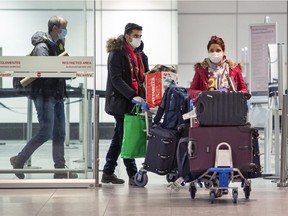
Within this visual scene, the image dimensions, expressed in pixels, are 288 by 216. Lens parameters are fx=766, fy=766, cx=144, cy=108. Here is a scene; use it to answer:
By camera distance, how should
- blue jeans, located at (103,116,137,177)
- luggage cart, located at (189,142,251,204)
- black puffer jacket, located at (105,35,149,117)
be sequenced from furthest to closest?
blue jeans, located at (103,116,137,177) → black puffer jacket, located at (105,35,149,117) → luggage cart, located at (189,142,251,204)

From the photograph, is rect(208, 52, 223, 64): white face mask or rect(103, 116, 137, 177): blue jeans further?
rect(103, 116, 137, 177): blue jeans

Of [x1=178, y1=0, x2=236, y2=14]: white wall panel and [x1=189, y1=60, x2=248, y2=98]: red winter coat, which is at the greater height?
[x1=178, y1=0, x2=236, y2=14]: white wall panel

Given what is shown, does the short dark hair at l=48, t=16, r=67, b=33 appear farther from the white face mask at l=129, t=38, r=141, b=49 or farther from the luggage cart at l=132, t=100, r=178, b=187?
the luggage cart at l=132, t=100, r=178, b=187

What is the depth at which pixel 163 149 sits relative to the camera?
632 cm

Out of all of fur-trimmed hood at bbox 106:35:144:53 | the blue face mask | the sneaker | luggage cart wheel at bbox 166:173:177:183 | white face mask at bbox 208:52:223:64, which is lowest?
the sneaker

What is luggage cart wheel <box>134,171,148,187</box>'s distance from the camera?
6.71 m

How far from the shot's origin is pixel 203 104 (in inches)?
225

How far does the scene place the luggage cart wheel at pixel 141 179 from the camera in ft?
22.0

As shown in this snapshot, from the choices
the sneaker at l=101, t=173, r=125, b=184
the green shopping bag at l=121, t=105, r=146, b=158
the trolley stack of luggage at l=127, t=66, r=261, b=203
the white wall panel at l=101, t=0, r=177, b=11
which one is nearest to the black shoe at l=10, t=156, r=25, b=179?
the sneaker at l=101, t=173, r=125, b=184

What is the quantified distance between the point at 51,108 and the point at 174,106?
1.18 m

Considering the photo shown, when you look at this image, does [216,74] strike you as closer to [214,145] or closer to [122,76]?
[214,145]

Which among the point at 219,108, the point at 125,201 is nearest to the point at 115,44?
the point at 219,108

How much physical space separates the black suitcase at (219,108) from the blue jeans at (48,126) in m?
1.55

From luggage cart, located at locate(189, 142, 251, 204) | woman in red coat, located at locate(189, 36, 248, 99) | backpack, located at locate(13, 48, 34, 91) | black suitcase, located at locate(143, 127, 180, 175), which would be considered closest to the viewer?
luggage cart, located at locate(189, 142, 251, 204)
